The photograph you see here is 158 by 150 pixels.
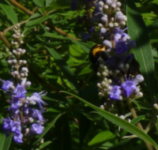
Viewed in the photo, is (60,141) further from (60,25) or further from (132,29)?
(60,25)

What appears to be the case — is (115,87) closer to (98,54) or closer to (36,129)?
(98,54)

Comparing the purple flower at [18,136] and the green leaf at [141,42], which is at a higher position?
the green leaf at [141,42]

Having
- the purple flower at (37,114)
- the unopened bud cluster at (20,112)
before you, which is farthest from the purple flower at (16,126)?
the purple flower at (37,114)

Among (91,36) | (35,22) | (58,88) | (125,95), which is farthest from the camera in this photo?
(58,88)

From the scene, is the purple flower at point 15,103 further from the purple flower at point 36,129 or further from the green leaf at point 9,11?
the green leaf at point 9,11

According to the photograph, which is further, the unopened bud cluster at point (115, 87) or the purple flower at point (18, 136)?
the purple flower at point (18, 136)

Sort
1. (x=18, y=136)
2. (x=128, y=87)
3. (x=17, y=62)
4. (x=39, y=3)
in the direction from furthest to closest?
1. (x=39, y=3)
2. (x=17, y=62)
3. (x=18, y=136)
4. (x=128, y=87)

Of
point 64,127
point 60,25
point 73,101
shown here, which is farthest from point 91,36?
point 60,25

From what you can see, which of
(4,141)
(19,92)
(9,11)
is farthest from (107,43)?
(9,11)
